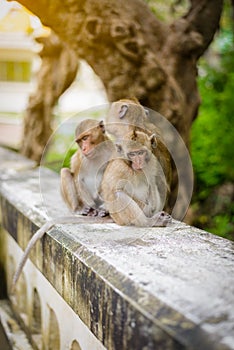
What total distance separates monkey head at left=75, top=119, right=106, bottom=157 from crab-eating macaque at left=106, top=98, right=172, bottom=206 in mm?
180

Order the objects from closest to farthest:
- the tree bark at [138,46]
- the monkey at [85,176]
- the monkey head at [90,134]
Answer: the monkey at [85,176] → the monkey head at [90,134] → the tree bark at [138,46]

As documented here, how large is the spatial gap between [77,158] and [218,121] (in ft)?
11.5

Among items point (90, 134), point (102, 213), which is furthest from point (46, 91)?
point (102, 213)

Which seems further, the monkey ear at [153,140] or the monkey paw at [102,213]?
the monkey paw at [102,213]

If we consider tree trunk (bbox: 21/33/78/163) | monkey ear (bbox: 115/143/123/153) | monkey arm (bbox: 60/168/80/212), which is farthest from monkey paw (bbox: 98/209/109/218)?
tree trunk (bbox: 21/33/78/163)

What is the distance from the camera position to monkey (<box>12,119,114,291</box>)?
2836 mm

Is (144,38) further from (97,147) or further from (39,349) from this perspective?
(39,349)

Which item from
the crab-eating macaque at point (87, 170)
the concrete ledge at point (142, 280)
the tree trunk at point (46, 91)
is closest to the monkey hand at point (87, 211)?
the crab-eating macaque at point (87, 170)

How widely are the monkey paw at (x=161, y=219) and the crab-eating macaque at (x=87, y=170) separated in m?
0.28

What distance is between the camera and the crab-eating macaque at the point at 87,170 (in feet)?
9.78

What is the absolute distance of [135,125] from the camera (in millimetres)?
2633

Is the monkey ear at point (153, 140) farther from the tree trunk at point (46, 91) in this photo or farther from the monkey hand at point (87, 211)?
the tree trunk at point (46, 91)

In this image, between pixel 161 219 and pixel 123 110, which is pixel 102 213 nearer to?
pixel 161 219

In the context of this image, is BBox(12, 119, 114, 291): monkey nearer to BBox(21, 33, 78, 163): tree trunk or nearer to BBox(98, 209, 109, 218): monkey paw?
BBox(98, 209, 109, 218): monkey paw
